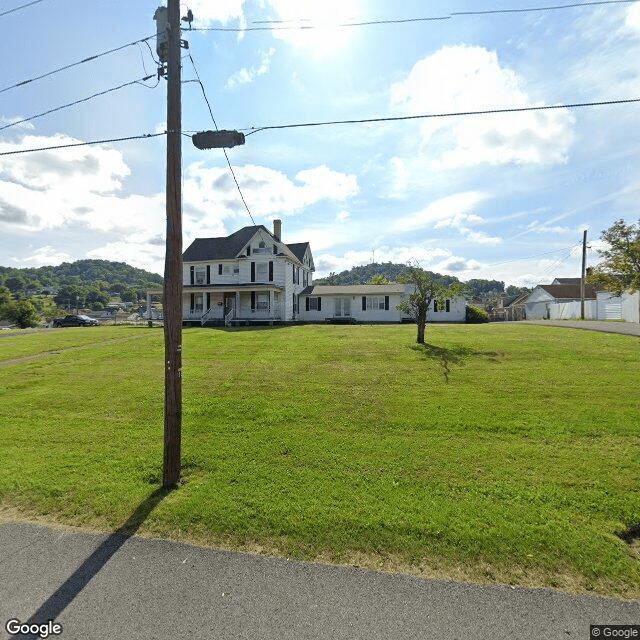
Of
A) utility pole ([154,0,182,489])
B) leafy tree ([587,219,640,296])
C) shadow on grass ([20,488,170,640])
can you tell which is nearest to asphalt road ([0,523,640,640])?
shadow on grass ([20,488,170,640])

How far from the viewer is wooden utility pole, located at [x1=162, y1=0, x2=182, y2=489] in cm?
514

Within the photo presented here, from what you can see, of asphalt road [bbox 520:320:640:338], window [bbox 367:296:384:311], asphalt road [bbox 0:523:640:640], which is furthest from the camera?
window [bbox 367:296:384:311]

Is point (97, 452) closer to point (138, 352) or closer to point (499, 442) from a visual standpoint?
point (499, 442)

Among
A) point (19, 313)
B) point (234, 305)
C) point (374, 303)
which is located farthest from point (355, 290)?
point (19, 313)

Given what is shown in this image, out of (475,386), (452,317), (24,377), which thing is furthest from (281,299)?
(475,386)

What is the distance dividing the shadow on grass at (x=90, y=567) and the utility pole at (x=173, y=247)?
2.12 feet

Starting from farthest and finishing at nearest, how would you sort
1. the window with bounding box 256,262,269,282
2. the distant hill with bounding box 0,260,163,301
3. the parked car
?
the distant hill with bounding box 0,260,163,301 → the parked car → the window with bounding box 256,262,269,282

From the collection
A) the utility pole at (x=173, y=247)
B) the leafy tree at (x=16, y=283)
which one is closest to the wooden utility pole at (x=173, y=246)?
the utility pole at (x=173, y=247)

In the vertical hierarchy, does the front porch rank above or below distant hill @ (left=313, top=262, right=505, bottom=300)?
below

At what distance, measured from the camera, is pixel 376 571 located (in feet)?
11.2

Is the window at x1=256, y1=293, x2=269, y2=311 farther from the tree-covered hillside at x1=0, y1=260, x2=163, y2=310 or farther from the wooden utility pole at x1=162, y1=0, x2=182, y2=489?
Result: the tree-covered hillside at x1=0, y1=260, x2=163, y2=310

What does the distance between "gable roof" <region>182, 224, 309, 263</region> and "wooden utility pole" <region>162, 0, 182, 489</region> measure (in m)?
25.0

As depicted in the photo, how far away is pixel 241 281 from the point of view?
3120 cm

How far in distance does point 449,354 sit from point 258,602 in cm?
1068
